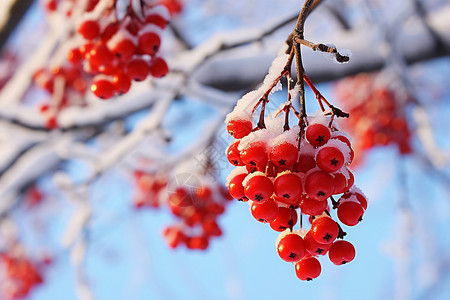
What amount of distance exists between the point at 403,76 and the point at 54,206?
730 centimetres

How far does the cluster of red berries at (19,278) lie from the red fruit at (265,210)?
4067 mm

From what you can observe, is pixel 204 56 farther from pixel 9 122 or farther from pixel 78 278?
pixel 78 278

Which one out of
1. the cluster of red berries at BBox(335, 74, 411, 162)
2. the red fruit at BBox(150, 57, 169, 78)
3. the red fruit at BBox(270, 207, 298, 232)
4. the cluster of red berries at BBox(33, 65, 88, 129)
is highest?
the cluster of red berries at BBox(335, 74, 411, 162)

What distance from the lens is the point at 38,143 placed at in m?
3.49

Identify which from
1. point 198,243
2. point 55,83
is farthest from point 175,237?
point 55,83

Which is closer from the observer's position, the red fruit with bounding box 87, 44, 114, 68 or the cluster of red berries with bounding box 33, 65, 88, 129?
the red fruit with bounding box 87, 44, 114, 68

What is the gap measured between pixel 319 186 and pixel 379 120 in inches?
125

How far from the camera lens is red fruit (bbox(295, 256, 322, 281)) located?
1.05 metres

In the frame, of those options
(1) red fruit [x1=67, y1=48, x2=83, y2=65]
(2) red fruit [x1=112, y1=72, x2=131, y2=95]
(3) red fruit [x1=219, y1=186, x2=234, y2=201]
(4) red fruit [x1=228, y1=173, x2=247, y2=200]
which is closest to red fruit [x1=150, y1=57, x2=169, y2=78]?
(2) red fruit [x1=112, y1=72, x2=131, y2=95]

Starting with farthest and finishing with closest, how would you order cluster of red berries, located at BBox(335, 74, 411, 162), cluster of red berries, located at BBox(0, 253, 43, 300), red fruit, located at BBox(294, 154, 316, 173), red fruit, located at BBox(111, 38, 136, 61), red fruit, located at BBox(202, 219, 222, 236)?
1. cluster of red berries, located at BBox(0, 253, 43, 300)
2. cluster of red berries, located at BBox(335, 74, 411, 162)
3. red fruit, located at BBox(202, 219, 222, 236)
4. red fruit, located at BBox(111, 38, 136, 61)
5. red fruit, located at BBox(294, 154, 316, 173)

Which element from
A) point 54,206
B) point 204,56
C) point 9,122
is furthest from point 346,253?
point 54,206

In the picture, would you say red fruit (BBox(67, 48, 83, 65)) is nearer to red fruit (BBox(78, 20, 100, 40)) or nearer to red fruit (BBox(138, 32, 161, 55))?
red fruit (BBox(78, 20, 100, 40))

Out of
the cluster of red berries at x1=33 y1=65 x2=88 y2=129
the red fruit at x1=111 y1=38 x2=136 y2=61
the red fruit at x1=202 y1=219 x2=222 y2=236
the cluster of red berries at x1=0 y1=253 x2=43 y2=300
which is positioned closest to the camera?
the red fruit at x1=111 y1=38 x2=136 y2=61

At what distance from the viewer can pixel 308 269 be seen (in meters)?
1.05
